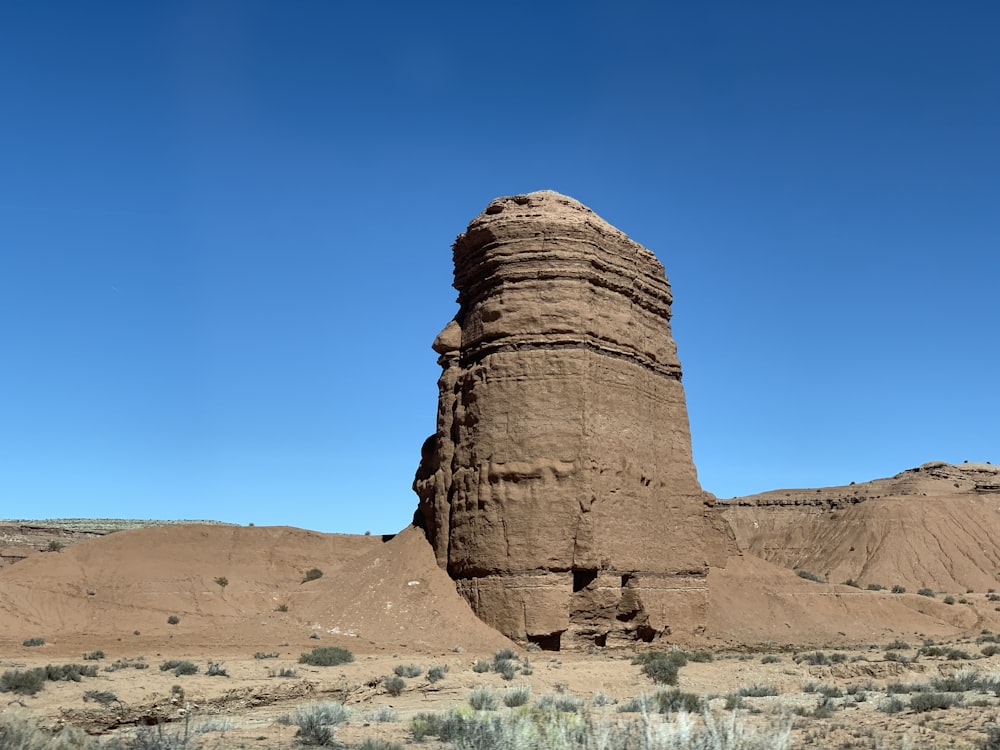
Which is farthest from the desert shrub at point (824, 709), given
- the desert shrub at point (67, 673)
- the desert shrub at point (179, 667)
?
the desert shrub at point (67, 673)

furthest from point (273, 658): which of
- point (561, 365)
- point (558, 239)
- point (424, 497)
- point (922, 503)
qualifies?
point (922, 503)

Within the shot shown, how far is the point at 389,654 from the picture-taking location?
22.7 m

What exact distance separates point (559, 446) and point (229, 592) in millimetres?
20460

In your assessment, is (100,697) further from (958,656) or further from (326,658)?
(958,656)

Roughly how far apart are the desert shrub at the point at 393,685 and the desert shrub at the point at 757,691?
6.16m

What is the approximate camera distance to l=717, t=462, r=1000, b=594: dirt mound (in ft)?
223

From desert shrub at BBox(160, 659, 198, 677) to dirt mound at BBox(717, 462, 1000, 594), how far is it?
51759 mm

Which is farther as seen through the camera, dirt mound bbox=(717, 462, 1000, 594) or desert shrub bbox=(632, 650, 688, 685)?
dirt mound bbox=(717, 462, 1000, 594)

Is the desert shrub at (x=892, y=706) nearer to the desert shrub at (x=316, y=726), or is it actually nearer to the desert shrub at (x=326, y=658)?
the desert shrub at (x=316, y=726)

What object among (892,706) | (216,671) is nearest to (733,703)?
(892,706)

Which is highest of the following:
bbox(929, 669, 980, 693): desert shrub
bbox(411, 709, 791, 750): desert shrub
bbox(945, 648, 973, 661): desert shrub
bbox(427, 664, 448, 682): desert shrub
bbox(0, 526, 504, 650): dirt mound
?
bbox(0, 526, 504, 650): dirt mound

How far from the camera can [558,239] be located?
91.0ft

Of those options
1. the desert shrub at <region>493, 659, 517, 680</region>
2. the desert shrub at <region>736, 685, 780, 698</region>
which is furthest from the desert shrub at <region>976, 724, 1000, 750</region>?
the desert shrub at <region>493, 659, 517, 680</region>

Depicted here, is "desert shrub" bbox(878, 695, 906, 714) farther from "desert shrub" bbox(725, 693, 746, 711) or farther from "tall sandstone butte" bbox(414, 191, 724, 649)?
"tall sandstone butte" bbox(414, 191, 724, 649)
